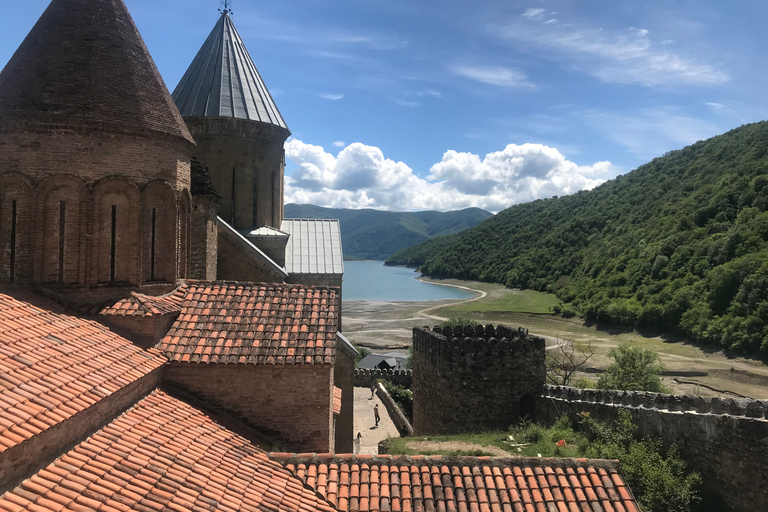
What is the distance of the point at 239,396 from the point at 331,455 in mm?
1540

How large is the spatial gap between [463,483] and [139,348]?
4218 mm

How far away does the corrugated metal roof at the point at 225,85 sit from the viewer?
13.5 meters

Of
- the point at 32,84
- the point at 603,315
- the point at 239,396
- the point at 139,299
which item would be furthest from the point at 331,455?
the point at 603,315

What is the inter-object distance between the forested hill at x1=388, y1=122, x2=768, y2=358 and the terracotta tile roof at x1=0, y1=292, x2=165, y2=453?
30.1 metres

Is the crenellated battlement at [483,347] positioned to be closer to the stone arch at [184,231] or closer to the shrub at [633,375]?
the shrub at [633,375]

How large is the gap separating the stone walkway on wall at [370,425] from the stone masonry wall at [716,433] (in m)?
6.46

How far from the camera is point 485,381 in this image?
1283 cm

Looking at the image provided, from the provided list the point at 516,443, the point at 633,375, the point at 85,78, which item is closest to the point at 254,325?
the point at 85,78

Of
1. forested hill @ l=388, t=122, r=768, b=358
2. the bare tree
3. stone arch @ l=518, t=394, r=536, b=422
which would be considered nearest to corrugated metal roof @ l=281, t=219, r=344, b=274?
stone arch @ l=518, t=394, r=536, b=422

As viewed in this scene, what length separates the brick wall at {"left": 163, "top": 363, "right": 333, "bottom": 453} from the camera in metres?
6.26

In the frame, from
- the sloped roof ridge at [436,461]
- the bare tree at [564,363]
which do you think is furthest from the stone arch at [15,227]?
the bare tree at [564,363]

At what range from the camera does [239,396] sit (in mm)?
6316

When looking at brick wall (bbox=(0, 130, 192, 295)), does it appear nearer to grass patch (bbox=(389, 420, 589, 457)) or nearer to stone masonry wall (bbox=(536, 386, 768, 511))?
grass patch (bbox=(389, 420, 589, 457))

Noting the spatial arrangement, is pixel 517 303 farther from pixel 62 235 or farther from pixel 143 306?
pixel 62 235
